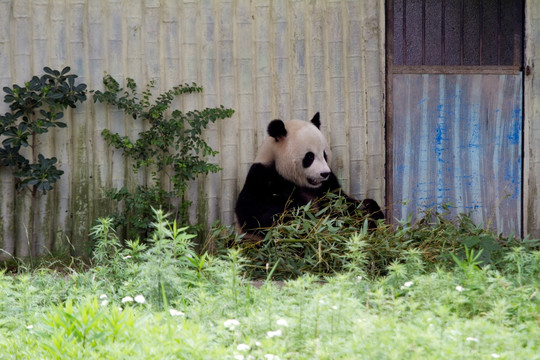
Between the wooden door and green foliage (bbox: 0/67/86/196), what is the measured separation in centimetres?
292

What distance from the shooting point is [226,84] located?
22.8 ft

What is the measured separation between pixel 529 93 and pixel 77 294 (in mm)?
4817

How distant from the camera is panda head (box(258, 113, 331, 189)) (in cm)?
623

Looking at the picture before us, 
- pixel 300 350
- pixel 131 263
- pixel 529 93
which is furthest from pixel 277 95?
pixel 300 350

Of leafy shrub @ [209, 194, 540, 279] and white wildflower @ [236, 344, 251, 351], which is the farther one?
leafy shrub @ [209, 194, 540, 279]

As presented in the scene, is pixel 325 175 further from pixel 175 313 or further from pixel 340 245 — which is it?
pixel 175 313

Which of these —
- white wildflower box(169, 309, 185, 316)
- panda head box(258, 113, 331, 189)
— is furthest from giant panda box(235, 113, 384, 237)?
white wildflower box(169, 309, 185, 316)

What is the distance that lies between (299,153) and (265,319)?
9.63 ft

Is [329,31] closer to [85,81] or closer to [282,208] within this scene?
[282,208]

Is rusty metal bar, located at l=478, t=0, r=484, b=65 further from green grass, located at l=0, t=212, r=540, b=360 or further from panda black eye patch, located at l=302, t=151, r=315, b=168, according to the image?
green grass, located at l=0, t=212, r=540, b=360

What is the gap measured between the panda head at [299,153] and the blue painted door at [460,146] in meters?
1.13

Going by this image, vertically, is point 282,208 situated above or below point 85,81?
below

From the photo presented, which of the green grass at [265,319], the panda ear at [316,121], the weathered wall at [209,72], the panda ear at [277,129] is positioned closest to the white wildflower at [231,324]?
the green grass at [265,319]

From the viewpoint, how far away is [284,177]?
20.9 feet
